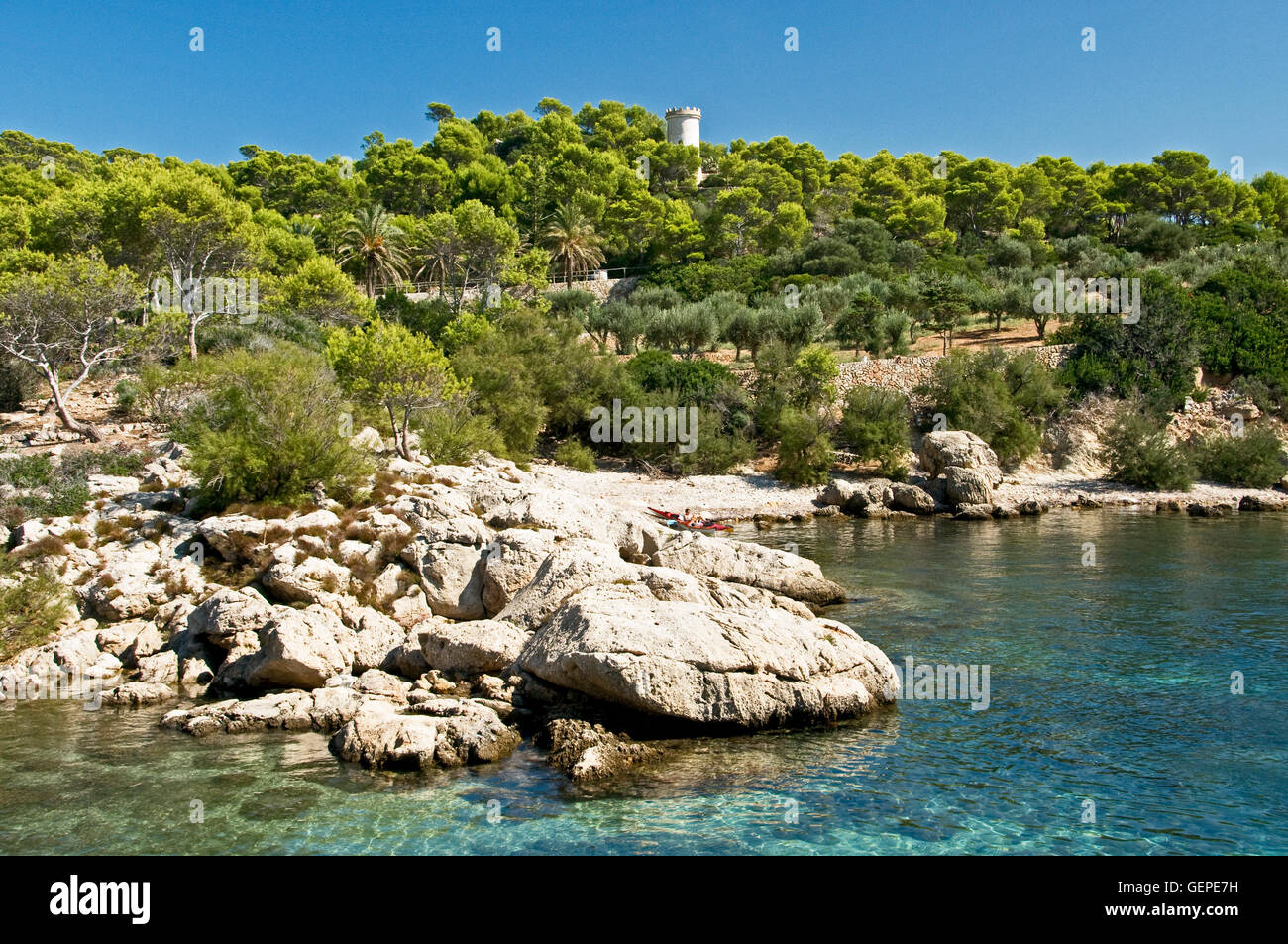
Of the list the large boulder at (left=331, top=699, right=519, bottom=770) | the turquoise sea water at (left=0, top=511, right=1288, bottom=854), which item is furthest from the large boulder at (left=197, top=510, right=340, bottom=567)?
the large boulder at (left=331, top=699, right=519, bottom=770)

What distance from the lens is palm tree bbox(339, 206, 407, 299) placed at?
59.4 metres

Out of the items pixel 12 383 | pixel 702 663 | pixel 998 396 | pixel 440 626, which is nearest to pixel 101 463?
pixel 12 383

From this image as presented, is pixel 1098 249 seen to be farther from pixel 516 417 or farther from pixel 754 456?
pixel 516 417

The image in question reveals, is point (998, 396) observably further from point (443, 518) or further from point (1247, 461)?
point (443, 518)

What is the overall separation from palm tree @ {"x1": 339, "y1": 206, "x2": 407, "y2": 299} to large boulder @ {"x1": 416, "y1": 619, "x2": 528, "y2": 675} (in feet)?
158

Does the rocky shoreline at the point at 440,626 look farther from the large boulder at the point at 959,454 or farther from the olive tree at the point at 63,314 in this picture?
the large boulder at the point at 959,454

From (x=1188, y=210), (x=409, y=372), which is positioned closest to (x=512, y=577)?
(x=409, y=372)

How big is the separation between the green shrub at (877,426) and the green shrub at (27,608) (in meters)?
30.4

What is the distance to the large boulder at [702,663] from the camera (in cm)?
1366

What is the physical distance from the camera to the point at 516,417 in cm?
3909

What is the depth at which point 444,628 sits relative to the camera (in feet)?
54.5

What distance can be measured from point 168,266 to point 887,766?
1606 inches

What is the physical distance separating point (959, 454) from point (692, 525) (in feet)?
42.5

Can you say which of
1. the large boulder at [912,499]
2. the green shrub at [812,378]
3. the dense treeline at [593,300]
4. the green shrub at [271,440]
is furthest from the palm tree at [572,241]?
the green shrub at [271,440]
